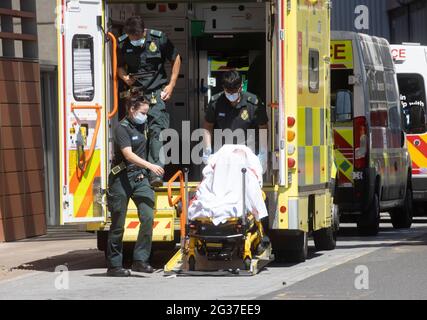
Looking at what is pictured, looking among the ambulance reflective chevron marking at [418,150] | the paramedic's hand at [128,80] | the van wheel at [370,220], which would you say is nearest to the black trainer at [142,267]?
the paramedic's hand at [128,80]

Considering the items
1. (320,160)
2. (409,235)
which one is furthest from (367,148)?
(320,160)

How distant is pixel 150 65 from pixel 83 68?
0.95m

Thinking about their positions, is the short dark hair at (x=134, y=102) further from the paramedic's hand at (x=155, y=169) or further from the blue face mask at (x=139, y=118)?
the paramedic's hand at (x=155, y=169)

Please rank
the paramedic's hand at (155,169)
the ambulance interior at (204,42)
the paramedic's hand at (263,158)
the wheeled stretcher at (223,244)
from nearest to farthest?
the wheeled stretcher at (223,244), the paramedic's hand at (155,169), the paramedic's hand at (263,158), the ambulance interior at (204,42)

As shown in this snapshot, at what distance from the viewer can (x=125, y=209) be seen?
46.5 ft

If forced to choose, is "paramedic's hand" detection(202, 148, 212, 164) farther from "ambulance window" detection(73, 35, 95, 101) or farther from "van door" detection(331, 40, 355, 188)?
"van door" detection(331, 40, 355, 188)

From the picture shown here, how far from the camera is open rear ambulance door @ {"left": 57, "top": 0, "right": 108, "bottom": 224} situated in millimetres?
14469

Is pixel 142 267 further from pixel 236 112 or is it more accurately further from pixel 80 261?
pixel 80 261

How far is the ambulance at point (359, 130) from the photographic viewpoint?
19.3 meters

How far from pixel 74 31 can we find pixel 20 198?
695cm

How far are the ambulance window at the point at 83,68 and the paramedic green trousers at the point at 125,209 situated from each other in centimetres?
98

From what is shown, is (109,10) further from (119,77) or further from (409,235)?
(409,235)

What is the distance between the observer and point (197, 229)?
13.9 metres

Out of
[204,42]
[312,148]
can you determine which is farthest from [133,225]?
[204,42]
